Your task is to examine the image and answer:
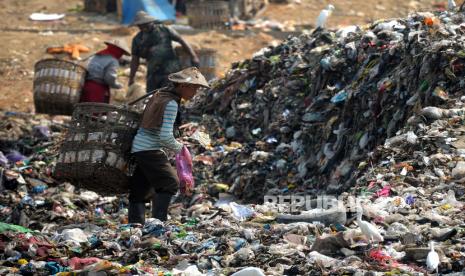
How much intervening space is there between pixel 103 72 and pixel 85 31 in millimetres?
7888

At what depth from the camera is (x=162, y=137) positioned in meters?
6.96

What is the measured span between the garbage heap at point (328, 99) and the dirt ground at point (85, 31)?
418cm

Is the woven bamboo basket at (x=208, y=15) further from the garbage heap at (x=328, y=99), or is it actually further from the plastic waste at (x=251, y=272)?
the plastic waste at (x=251, y=272)

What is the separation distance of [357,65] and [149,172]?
9.72 ft

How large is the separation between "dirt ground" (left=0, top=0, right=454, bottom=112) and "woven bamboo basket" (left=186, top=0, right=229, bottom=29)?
1.56ft

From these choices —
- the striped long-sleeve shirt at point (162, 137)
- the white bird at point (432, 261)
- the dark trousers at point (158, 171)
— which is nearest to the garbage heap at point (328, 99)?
the dark trousers at point (158, 171)

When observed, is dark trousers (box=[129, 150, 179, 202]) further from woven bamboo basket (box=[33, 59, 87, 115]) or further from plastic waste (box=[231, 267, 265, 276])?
woven bamboo basket (box=[33, 59, 87, 115])

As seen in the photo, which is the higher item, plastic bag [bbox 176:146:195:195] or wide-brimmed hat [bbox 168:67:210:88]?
wide-brimmed hat [bbox 168:67:210:88]

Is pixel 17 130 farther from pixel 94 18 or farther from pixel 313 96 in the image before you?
pixel 94 18

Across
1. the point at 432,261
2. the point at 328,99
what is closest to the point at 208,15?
the point at 328,99

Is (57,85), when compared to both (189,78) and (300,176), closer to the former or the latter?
(300,176)

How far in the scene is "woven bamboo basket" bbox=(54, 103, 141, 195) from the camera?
7113mm

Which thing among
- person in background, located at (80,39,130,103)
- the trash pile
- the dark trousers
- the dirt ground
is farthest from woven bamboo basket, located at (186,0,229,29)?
the dark trousers

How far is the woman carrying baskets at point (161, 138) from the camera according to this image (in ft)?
22.8
